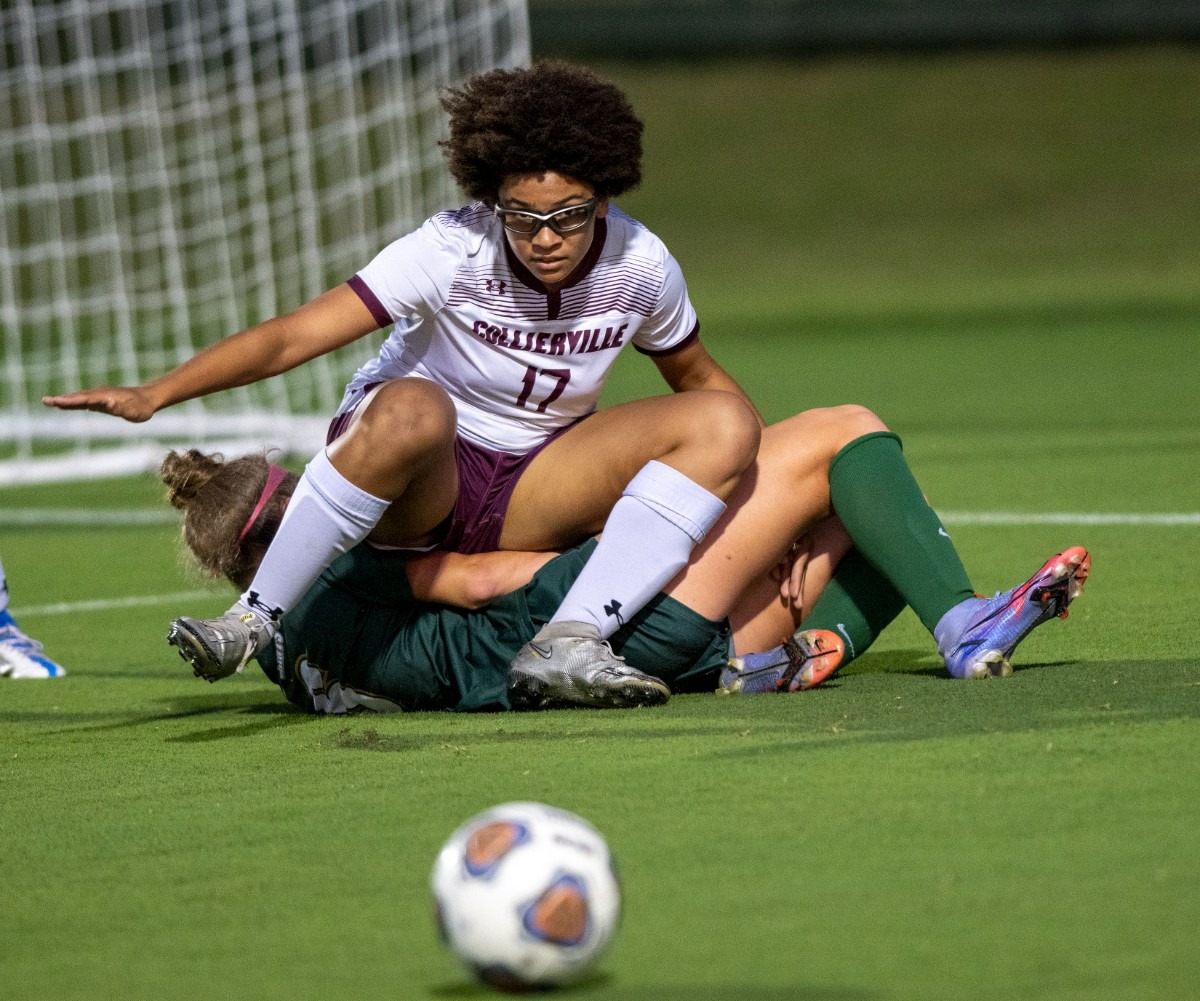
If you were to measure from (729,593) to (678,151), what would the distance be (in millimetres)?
18384

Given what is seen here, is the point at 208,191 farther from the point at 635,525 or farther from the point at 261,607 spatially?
the point at 635,525

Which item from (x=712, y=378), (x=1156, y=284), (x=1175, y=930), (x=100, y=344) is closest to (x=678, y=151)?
(x=1156, y=284)

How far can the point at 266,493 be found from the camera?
3.63 meters

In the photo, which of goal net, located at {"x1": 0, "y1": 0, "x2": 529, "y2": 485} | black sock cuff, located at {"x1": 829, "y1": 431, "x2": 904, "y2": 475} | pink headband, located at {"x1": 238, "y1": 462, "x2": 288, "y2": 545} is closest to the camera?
black sock cuff, located at {"x1": 829, "y1": 431, "x2": 904, "y2": 475}

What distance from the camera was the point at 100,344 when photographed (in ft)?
47.9

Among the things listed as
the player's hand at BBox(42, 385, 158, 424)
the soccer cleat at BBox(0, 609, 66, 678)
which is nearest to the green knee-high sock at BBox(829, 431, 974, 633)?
→ the player's hand at BBox(42, 385, 158, 424)

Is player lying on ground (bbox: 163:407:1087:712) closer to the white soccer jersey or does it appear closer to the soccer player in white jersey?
the soccer player in white jersey

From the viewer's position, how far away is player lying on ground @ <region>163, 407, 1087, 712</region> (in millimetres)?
3486

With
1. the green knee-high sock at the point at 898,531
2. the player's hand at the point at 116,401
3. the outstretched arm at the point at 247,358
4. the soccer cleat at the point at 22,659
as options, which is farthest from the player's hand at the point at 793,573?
the soccer cleat at the point at 22,659

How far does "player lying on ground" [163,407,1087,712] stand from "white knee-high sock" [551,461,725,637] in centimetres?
10

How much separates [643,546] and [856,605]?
0.47 m

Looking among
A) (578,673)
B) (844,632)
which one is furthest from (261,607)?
(844,632)

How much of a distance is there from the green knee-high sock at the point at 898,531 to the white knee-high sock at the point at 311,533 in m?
0.84

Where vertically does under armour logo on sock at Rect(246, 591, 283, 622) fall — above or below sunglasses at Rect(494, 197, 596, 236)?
below
